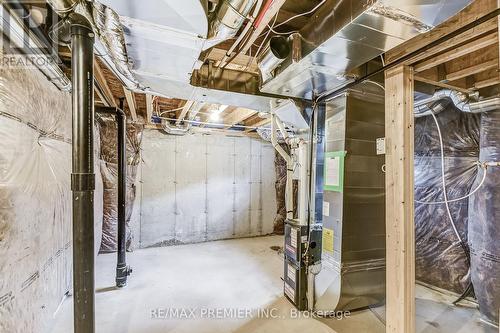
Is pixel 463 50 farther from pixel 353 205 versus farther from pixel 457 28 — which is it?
pixel 353 205

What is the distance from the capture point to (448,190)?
2.82 meters

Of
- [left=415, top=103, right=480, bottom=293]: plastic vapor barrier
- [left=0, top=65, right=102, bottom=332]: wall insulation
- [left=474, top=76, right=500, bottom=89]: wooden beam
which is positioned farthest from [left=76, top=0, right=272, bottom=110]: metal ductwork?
[left=415, top=103, right=480, bottom=293]: plastic vapor barrier

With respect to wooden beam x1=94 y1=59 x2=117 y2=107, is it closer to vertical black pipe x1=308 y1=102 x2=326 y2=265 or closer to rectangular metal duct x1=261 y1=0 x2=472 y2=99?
rectangular metal duct x1=261 y1=0 x2=472 y2=99

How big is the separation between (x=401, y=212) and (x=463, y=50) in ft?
3.56

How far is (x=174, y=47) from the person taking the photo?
4.62 feet

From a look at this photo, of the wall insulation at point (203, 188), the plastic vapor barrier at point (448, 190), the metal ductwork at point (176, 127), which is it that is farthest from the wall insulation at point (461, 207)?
the metal ductwork at point (176, 127)

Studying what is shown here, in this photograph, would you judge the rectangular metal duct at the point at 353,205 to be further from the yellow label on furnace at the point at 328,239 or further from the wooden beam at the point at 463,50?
the wooden beam at the point at 463,50

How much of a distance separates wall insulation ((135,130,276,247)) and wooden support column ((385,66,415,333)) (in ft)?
12.4

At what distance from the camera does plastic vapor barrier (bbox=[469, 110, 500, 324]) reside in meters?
2.21

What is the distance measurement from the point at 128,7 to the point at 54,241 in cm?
206

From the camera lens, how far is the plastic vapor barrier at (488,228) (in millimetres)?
2211

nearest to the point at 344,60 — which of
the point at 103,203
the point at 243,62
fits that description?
the point at 243,62

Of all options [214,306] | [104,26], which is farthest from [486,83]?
[214,306]

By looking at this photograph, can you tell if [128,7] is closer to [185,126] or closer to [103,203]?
[185,126]
